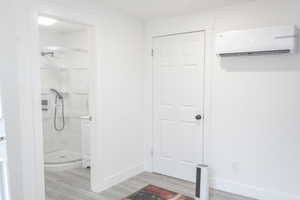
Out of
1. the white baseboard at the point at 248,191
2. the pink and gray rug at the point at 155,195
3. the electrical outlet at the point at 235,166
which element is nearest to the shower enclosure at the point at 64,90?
the pink and gray rug at the point at 155,195

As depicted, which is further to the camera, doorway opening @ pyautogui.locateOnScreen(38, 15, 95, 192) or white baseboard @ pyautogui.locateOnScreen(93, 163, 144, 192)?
doorway opening @ pyautogui.locateOnScreen(38, 15, 95, 192)

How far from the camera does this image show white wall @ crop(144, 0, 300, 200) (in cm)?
259

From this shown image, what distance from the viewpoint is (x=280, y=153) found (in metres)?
2.67

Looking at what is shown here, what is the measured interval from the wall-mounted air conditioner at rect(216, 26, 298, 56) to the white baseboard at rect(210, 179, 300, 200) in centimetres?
163

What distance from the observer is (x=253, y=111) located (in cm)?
280

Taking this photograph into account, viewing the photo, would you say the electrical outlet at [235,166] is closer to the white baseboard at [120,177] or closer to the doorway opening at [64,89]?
the white baseboard at [120,177]

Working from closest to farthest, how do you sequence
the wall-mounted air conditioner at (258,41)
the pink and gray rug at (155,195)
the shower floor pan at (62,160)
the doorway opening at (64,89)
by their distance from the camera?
the wall-mounted air conditioner at (258,41) → the pink and gray rug at (155,195) → the shower floor pan at (62,160) → the doorway opening at (64,89)

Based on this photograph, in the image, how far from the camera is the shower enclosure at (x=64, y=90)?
165 inches

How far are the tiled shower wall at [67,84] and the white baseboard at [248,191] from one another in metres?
2.52

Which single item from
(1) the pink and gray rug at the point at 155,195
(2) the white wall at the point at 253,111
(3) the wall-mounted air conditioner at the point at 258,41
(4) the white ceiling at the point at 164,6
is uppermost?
(4) the white ceiling at the point at 164,6

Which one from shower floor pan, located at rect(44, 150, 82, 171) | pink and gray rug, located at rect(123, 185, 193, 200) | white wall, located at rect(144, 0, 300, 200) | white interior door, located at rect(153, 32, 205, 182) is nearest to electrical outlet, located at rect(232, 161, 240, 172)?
white wall, located at rect(144, 0, 300, 200)

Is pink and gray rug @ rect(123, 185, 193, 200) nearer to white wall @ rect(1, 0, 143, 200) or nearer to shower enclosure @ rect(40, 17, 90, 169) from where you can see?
white wall @ rect(1, 0, 143, 200)

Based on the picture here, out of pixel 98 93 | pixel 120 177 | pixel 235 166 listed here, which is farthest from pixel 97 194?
pixel 235 166

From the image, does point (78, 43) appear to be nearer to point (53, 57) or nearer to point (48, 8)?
point (53, 57)
